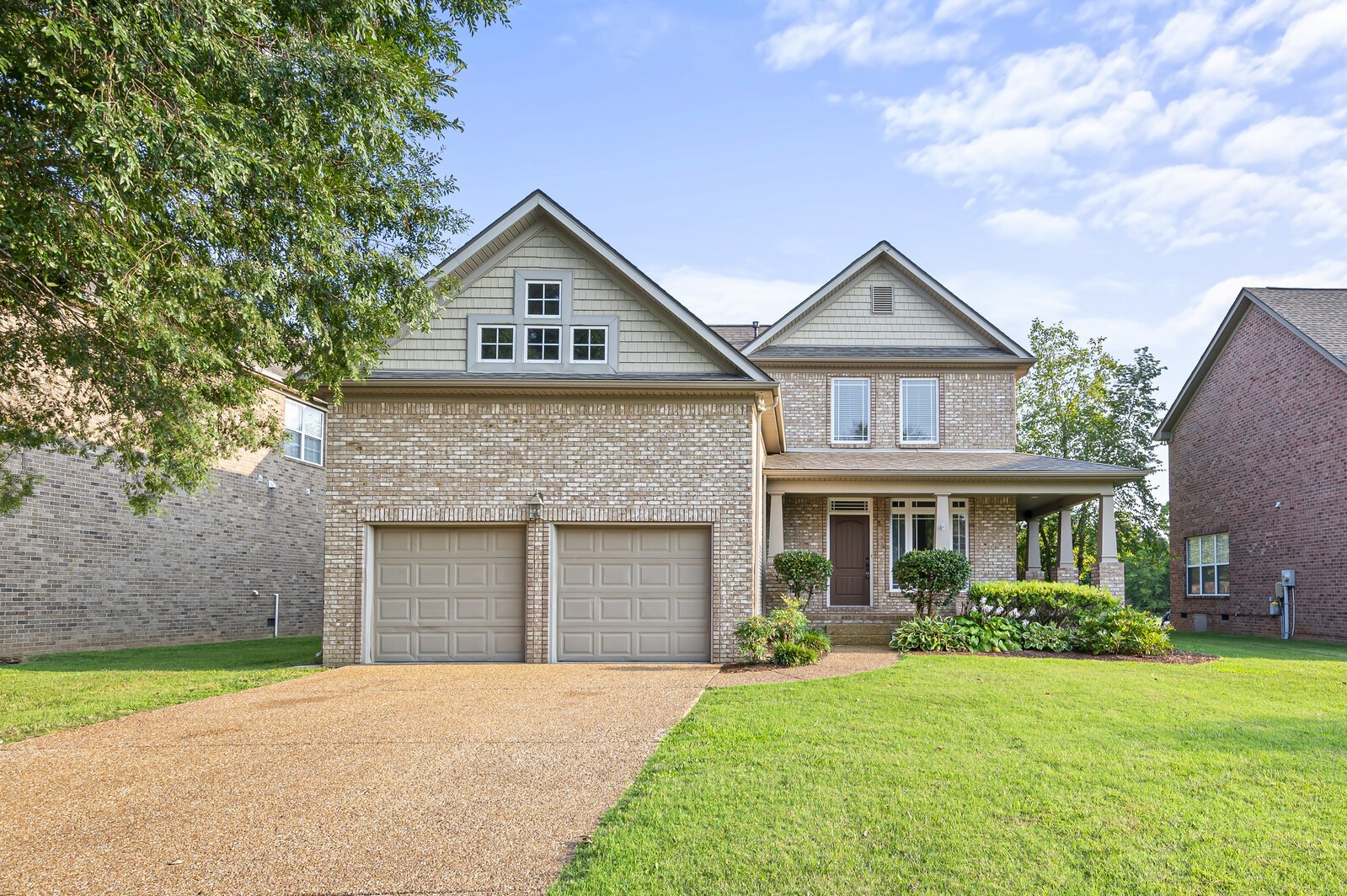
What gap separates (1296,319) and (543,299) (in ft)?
58.8

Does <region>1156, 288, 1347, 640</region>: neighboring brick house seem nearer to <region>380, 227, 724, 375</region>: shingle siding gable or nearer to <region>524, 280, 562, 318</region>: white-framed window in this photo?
<region>380, 227, 724, 375</region>: shingle siding gable

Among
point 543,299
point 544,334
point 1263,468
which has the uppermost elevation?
point 543,299

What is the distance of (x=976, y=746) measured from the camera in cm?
759

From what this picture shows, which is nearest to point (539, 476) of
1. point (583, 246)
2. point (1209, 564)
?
point (583, 246)

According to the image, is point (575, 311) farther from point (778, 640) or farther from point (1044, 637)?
point (1044, 637)

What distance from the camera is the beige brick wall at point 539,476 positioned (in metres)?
14.0

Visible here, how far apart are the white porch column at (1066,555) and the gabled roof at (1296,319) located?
21.0ft

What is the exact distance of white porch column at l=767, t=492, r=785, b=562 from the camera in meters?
19.5

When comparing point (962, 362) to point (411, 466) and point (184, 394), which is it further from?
point (184, 394)

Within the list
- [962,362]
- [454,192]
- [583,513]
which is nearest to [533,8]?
[454,192]

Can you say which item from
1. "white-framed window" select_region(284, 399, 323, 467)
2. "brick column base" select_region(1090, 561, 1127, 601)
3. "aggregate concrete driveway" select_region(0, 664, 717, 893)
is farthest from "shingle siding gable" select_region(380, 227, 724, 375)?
"white-framed window" select_region(284, 399, 323, 467)

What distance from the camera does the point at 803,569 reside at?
17.8 meters

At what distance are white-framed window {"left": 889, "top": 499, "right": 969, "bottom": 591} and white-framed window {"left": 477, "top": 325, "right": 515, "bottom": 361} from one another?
33.7 ft

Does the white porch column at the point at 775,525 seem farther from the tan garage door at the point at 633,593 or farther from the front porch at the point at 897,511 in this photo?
the tan garage door at the point at 633,593
